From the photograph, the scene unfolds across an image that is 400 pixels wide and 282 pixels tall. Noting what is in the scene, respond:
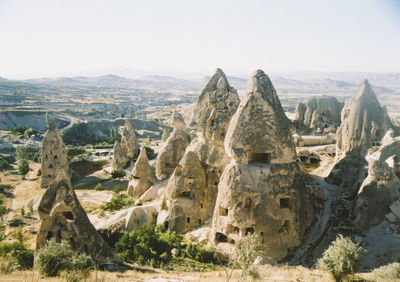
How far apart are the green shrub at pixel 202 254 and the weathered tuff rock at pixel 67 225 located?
383 centimetres

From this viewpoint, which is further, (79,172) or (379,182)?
(79,172)

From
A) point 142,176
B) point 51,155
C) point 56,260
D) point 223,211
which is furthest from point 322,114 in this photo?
point 56,260

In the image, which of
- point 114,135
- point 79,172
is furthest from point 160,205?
point 114,135

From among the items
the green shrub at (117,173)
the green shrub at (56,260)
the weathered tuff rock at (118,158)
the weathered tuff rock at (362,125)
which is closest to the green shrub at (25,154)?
the weathered tuff rock at (118,158)

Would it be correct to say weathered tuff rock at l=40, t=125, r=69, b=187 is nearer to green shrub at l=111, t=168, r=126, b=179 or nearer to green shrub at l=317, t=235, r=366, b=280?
green shrub at l=111, t=168, r=126, b=179

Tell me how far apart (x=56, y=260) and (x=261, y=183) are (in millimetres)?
8886

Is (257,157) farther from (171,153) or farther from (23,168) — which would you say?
(23,168)

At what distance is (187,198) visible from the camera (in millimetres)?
19453

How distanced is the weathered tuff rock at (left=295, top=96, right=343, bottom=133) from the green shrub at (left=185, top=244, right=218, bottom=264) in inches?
1357

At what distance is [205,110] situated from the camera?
21.9 metres

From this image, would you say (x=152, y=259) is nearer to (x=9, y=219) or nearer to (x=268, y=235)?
(x=268, y=235)

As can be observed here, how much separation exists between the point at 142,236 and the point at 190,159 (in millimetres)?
6130

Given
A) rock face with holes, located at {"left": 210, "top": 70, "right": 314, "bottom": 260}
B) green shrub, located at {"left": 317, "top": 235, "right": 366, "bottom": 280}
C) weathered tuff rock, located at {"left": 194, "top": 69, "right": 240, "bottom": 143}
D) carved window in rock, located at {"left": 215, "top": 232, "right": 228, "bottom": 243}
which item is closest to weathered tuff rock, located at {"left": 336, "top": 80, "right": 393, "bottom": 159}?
rock face with holes, located at {"left": 210, "top": 70, "right": 314, "bottom": 260}

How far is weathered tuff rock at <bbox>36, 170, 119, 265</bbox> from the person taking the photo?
11.6 meters
